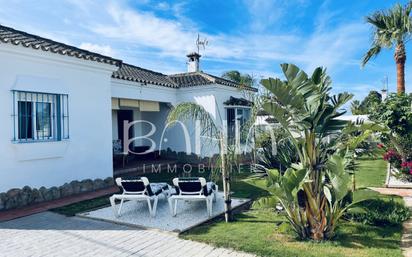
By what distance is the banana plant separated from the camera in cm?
734

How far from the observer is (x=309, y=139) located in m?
7.73

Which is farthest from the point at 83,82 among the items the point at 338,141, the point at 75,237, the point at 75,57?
the point at 338,141

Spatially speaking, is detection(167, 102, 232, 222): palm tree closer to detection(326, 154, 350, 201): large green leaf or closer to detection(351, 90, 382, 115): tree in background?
detection(326, 154, 350, 201): large green leaf

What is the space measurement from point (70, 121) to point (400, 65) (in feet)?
76.5

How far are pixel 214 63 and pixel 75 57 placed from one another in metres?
20.9

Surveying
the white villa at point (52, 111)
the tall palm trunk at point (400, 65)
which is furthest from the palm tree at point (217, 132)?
the tall palm trunk at point (400, 65)

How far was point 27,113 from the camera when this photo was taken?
12641mm

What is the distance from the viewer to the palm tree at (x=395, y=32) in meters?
22.0

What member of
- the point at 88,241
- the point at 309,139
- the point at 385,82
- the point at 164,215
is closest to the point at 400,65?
the point at 309,139

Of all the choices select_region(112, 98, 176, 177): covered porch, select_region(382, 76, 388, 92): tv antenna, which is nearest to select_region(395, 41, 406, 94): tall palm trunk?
select_region(112, 98, 176, 177): covered porch

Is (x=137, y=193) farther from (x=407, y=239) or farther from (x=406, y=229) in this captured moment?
(x=406, y=229)

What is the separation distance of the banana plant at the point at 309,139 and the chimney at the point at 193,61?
20.1m

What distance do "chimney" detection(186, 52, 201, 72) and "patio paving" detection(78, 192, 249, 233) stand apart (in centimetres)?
1712

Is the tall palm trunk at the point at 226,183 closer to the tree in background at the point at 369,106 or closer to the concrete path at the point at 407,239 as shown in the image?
the concrete path at the point at 407,239
